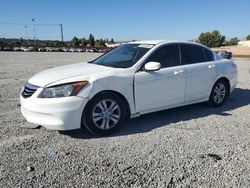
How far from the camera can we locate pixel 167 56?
5664mm

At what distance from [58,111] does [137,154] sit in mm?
1336

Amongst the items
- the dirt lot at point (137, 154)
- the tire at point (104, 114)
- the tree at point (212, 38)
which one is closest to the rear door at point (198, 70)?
the dirt lot at point (137, 154)

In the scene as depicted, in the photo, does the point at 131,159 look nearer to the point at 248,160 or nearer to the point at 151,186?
the point at 151,186

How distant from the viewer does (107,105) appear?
4734 millimetres

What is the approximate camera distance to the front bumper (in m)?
4.30

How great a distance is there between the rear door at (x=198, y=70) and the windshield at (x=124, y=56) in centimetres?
93

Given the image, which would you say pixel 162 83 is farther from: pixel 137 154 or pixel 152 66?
pixel 137 154

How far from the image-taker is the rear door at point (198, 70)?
587 centimetres

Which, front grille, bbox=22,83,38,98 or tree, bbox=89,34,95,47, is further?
tree, bbox=89,34,95,47

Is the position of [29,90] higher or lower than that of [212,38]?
lower

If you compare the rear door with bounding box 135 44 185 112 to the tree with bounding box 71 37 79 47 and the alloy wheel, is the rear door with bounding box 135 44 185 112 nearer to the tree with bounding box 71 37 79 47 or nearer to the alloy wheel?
the alloy wheel

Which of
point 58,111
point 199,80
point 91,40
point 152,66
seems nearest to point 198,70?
point 199,80

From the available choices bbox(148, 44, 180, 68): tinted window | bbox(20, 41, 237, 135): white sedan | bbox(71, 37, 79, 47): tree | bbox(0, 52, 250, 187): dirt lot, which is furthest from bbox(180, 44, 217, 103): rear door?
bbox(71, 37, 79, 47): tree

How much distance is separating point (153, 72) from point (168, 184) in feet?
7.95
